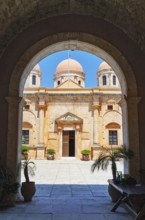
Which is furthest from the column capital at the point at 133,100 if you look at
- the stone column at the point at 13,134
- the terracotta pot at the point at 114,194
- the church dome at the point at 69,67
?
the church dome at the point at 69,67

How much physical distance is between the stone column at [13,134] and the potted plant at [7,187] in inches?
9.7

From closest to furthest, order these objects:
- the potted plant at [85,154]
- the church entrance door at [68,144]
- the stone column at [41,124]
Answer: the potted plant at [85,154], the stone column at [41,124], the church entrance door at [68,144]

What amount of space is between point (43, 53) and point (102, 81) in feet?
99.9

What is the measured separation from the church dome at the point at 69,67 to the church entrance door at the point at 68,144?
1321 cm

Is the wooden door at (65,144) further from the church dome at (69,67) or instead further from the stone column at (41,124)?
the church dome at (69,67)

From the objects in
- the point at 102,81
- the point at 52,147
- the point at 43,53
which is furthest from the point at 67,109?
the point at 43,53

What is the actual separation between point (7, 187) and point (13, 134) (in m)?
1.43

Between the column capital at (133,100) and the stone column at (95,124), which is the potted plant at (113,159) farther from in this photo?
the stone column at (95,124)

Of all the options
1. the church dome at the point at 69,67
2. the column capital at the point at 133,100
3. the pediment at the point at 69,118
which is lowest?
the column capital at the point at 133,100

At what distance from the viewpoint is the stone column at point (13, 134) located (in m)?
6.74

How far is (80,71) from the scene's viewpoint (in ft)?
125

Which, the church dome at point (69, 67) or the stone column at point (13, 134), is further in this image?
the church dome at point (69, 67)

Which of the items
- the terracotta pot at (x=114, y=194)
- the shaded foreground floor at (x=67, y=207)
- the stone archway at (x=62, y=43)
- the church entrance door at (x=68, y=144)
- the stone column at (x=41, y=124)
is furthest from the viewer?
the church entrance door at (x=68, y=144)

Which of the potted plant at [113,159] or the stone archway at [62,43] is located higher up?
the stone archway at [62,43]
